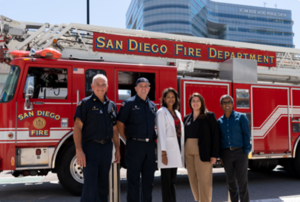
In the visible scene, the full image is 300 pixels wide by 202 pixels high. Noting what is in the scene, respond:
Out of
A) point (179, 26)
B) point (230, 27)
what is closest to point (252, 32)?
point (230, 27)

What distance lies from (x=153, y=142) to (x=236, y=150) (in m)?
1.26

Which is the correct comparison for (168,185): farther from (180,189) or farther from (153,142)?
(180,189)

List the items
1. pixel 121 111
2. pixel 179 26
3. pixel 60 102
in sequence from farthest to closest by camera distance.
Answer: pixel 179 26
pixel 60 102
pixel 121 111

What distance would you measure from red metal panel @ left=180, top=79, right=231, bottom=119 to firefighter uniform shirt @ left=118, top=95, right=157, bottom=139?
6.51 ft

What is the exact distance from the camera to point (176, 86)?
554 cm

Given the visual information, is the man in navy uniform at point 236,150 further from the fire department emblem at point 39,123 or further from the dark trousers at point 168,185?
the fire department emblem at point 39,123

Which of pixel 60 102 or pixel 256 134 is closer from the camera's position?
pixel 60 102

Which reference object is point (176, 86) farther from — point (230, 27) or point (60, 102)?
point (230, 27)

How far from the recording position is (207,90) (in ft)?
19.0

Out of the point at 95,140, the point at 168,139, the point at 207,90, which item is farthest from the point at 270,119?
the point at 95,140

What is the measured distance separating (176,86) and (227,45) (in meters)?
2.41

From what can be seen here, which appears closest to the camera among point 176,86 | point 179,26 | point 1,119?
point 1,119

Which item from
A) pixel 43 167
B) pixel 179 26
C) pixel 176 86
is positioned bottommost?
pixel 43 167

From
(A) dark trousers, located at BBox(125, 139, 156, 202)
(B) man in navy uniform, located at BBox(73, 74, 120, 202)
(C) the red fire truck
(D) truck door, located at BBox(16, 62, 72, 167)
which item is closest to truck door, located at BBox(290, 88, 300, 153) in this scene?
(C) the red fire truck
